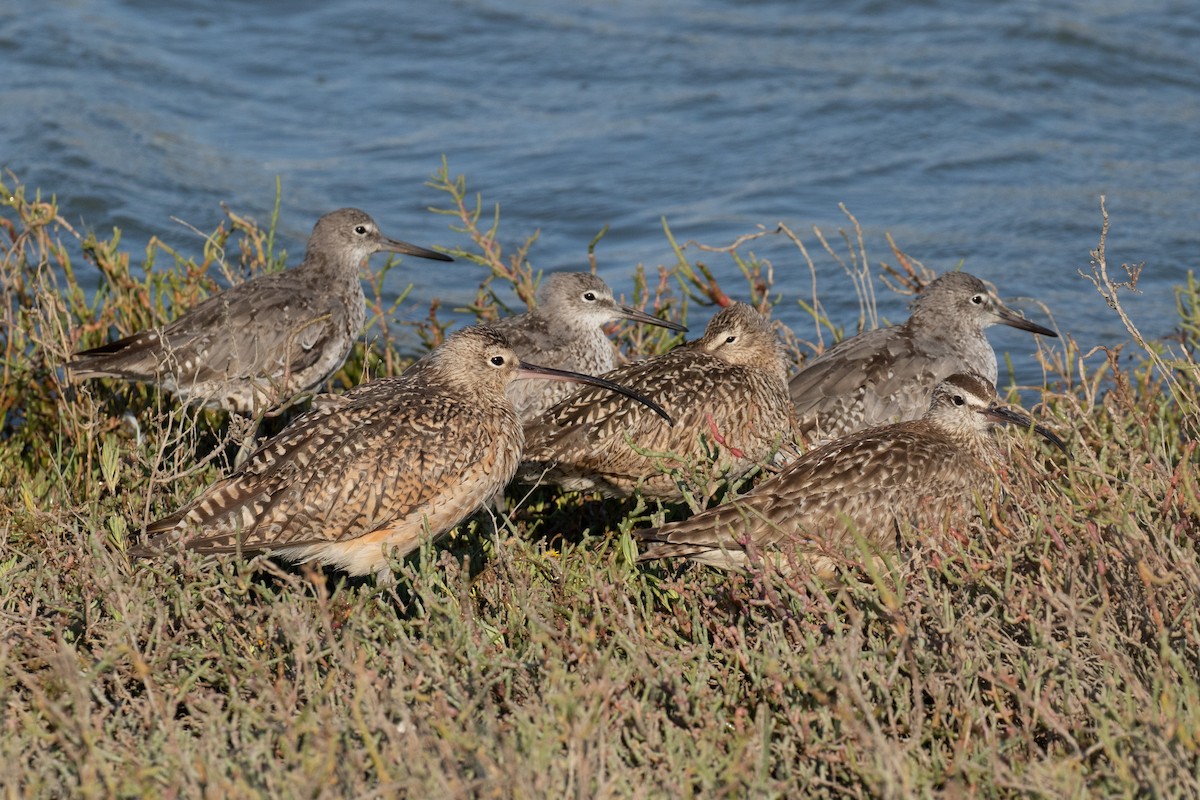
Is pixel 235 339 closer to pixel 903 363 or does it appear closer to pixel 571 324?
pixel 571 324

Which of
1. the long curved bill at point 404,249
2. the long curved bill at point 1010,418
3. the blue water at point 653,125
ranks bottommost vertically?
the blue water at point 653,125

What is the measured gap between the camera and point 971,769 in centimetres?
398

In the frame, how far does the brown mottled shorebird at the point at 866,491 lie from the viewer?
5246mm

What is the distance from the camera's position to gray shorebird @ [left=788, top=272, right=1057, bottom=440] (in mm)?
7188

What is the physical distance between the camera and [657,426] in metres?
6.38

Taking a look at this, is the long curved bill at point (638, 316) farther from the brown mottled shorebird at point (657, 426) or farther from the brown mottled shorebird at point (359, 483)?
the brown mottled shorebird at point (359, 483)

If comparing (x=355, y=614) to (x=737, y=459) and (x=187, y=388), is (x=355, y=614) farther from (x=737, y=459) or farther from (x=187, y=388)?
(x=187, y=388)

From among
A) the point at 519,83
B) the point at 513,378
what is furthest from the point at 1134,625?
the point at 519,83

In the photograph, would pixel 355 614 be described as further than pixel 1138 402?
No

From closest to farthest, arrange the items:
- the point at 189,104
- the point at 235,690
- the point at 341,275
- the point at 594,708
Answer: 1. the point at 594,708
2. the point at 235,690
3. the point at 341,275
4. the point at 189,104

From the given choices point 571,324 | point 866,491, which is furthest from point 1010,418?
point 571,324

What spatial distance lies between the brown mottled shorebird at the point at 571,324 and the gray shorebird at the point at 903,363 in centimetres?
81

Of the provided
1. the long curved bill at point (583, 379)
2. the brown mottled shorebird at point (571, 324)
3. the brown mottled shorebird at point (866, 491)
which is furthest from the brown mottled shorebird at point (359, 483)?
the brown mottled shorebird at point (571, 324)

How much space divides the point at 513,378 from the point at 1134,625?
272cm
